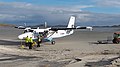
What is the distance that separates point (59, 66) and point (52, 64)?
1.05m

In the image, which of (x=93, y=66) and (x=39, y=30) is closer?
(x=93, y=66)

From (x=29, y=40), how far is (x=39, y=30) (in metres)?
8.68

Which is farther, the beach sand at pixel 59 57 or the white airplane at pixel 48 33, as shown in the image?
the white airplane at pixel 48 33

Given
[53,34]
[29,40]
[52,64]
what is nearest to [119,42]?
[53,34]

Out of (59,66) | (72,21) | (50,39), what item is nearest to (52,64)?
(59,66)

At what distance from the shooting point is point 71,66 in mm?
17453

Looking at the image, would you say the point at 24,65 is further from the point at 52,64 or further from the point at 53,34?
the point at 53,34

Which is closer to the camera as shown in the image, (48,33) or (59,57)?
(59,57)

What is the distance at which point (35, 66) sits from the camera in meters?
18.3

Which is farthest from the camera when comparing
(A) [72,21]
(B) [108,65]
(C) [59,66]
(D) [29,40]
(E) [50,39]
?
(A) [72,21]

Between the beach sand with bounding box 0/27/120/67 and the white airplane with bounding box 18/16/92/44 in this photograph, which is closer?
the beach sand with bounding box 0/27/120/67

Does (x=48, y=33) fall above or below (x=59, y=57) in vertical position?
above

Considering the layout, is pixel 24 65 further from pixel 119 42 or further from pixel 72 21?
pixel 72 21

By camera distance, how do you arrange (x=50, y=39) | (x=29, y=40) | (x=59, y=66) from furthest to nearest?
1. (x=50, y=39)
2. (x=29, y=40)
3. (x=59, y=66)
